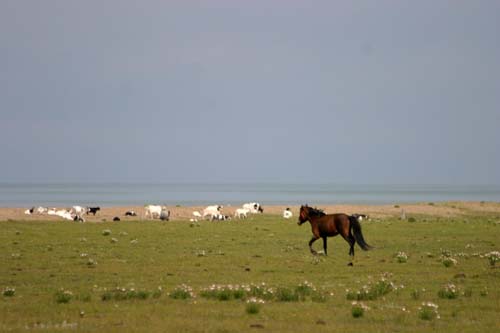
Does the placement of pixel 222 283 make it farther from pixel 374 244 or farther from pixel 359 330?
pixel 374 244

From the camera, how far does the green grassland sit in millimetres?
14055

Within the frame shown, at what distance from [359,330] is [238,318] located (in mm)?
2329

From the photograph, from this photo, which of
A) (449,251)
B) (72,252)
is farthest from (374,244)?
(72,252)

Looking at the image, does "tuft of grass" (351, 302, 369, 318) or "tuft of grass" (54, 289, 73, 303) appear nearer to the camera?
"tuft of grass" (351, 302, 369, 318)

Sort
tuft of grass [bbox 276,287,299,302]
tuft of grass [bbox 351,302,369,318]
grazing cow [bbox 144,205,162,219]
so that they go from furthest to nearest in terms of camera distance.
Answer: grazing cow [bbox 144,205,162,219] → tuft of grass [bbox 276,287,299,302] → tuft of grass [bbox 351,302,369,318]

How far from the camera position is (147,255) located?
28281mm

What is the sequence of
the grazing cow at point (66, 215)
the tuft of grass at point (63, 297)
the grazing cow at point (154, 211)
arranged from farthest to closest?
the grazing cow at point (154, 211)
the grazing cow at point (66, 215)
the tuft of grass at point (63, 297)

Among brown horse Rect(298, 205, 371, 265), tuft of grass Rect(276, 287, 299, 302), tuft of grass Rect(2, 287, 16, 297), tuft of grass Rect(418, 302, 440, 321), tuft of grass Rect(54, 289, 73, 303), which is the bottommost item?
tuft of grass Rect(2, 287, 16, 297)

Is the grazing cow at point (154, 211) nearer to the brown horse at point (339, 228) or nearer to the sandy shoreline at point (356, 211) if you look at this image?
the sandy shoreline at point (356, 211)

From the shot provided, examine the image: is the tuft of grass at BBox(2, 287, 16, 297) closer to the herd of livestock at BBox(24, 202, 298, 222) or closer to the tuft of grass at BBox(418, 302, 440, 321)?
the tuft of grass at BBox(418, 302, 440, 321)

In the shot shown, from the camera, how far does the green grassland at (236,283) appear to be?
1405cm

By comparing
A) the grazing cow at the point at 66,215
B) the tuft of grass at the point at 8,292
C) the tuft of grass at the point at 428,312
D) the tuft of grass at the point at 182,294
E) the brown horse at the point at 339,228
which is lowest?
the grazing cow at the point at 66,215

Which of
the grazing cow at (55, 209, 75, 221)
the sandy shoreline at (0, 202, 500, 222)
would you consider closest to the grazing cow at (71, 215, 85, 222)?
the grazing cow at (55, 209, 75, 221)

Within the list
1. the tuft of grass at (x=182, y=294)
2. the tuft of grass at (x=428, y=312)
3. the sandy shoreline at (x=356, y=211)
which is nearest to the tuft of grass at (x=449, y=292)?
the tuft of grass at (x=428, y=312)
